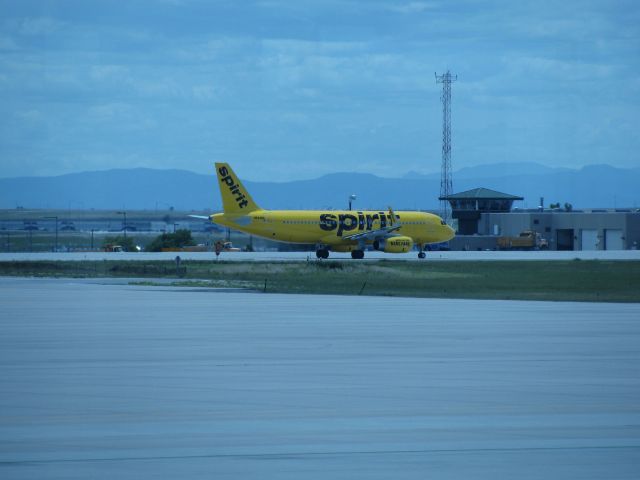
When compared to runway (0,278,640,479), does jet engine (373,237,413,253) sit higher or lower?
higher

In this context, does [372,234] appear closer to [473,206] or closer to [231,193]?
[231,193]

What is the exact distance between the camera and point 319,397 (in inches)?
623

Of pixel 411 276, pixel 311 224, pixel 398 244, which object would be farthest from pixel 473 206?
pixel 411 276

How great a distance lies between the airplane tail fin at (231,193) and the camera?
75812mm

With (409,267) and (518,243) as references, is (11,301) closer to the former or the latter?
(409,267)

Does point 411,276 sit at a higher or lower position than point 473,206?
lower

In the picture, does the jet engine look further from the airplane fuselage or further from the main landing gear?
the main landing gear

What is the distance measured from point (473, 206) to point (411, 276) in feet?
215

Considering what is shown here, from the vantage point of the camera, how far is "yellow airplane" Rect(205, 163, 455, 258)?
249 feet

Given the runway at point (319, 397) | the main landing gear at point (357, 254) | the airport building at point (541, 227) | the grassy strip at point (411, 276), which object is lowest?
the runway at point (319, 397)

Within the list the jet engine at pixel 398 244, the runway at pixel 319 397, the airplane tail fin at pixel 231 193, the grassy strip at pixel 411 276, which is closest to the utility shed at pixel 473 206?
the jet engine at pixel 398 244

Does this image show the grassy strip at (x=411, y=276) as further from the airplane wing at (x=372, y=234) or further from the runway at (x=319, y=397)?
the runway at (x=319, y=397)

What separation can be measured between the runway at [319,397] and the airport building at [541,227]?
7477cm

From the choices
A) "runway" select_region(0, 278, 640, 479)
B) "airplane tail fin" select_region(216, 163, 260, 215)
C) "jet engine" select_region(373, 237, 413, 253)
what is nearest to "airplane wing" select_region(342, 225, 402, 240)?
"jet engine" select_region(373, 237, 413, 253)
